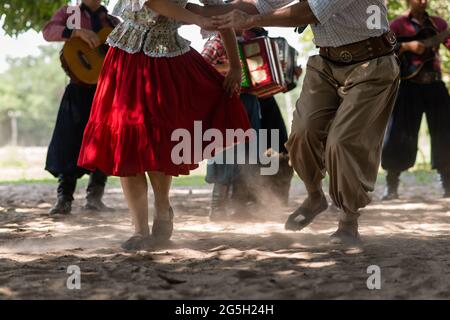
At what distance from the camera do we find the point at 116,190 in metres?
10.4

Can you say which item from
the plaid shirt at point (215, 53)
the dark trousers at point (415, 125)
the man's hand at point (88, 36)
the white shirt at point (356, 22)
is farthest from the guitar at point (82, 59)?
the dark trousers at point (415, 125)

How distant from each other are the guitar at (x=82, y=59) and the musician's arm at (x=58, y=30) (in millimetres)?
89

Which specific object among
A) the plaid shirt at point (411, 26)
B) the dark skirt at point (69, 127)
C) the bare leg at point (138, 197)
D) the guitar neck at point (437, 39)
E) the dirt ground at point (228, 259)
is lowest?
the dirt ground at point (228, 259)

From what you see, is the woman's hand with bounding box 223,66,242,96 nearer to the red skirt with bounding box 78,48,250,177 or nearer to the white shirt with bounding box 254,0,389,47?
the red skirt with bounding box 78,48,250,177

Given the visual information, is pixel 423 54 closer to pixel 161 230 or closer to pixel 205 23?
pixel 205 23

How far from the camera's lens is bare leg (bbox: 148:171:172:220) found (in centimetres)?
465

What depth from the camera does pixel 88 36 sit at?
21.6ft

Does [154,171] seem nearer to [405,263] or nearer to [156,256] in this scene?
[156,256]

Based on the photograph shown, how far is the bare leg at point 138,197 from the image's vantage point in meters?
4.58

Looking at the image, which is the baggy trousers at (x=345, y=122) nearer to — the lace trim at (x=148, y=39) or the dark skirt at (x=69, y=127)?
the lace trim at (x=148, y=39)

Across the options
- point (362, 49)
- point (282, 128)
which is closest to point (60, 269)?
point (362, 49)

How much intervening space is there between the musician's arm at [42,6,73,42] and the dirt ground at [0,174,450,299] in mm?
1538

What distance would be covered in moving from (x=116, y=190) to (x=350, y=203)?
6.12 m

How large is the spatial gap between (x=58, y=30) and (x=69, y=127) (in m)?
0.86
